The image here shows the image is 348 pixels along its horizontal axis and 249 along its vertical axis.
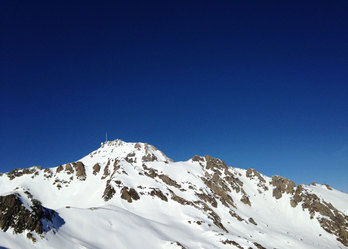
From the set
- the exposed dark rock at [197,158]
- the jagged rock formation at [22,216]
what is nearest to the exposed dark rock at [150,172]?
the exposed dark rock at [197,158]

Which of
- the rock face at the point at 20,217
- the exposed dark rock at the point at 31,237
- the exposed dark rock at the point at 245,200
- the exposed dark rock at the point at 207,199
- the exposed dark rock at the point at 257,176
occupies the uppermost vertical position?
the exposed dark rock at the point at 257,176

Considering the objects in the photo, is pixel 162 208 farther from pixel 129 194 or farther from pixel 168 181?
pixel 168 181

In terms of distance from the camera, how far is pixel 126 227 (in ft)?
188

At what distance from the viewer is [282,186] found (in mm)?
164375

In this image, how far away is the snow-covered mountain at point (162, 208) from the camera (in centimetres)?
4394

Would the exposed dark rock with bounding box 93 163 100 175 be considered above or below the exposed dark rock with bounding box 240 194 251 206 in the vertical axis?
below

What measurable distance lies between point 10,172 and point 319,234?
179589mm

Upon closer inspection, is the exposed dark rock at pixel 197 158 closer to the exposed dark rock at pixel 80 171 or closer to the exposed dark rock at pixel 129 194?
the exposed dark rock at pixel 80 171

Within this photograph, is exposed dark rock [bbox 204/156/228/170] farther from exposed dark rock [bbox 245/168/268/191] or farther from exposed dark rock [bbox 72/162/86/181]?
exposed dark rock [bbox 72/162/86/181]

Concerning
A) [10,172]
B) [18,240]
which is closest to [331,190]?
[18,240]

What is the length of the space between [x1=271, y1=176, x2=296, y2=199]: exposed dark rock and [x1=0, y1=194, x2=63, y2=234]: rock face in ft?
503

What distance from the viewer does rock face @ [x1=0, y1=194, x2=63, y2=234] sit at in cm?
3797

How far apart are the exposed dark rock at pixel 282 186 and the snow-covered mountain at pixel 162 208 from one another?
2.11ft

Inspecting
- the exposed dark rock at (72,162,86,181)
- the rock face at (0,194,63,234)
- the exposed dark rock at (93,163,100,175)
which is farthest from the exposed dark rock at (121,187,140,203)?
the exposed dark rock at (72,162,86,181)
